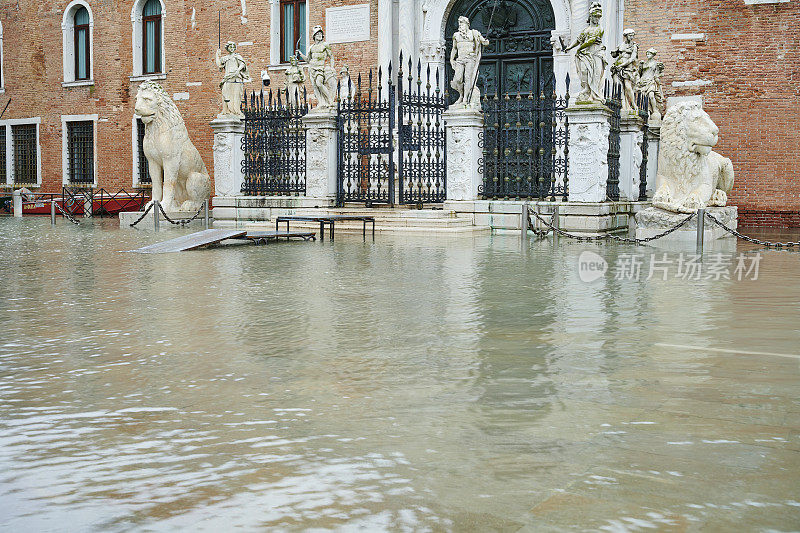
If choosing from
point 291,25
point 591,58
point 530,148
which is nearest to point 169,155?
point 291,25

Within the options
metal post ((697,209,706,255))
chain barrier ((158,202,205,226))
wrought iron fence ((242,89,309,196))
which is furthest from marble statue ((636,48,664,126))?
chain barrier ((158,202,205,226))

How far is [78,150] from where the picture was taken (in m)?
28.5

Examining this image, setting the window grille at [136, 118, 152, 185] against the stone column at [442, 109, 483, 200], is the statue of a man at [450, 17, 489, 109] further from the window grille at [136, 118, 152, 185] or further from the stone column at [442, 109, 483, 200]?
the window grille at [136, 118, 152, 185]

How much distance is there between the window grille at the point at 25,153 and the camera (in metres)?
29.4

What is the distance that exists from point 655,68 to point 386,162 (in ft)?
18.2

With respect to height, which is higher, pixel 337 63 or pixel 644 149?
pixel 337 63

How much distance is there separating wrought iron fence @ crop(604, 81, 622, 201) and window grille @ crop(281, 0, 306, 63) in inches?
405

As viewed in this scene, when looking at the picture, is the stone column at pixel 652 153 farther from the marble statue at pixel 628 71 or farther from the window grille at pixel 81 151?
the window grille at pixel 81 151

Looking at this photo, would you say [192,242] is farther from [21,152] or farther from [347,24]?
[21,152]

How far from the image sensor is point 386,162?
19.1 metres

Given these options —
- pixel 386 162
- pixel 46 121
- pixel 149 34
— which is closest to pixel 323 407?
pixel 386 162

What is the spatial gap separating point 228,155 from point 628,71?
8.12 meters

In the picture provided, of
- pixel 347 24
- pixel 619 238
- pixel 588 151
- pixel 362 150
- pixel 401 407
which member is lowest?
pixel 401 407

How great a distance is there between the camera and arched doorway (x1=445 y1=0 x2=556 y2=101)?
68.3 ft
